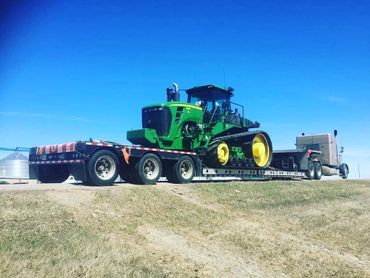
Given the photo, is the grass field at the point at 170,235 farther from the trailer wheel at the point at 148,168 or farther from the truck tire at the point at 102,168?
the truck tire at the point at 102,168

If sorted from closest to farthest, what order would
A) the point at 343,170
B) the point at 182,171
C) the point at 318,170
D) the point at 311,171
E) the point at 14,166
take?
the point at 182,171
the point at 311,171
the point at 318,170
the point at 343,170
the point at 14,166

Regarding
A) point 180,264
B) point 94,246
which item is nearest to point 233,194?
point 180,264

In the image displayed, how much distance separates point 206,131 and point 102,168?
549cm

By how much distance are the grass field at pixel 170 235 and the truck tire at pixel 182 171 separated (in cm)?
129

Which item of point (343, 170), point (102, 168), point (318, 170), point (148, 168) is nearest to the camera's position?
point (102, 168)

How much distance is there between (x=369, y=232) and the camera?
10664 millimetres

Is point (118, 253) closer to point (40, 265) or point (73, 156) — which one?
point (40, 265)

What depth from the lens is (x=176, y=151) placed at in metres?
14.0

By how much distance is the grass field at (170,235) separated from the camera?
20.1 ft

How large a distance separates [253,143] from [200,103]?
3.18 metres

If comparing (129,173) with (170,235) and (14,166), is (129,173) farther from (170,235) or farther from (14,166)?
(14,166)

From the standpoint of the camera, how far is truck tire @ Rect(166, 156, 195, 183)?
1387cm

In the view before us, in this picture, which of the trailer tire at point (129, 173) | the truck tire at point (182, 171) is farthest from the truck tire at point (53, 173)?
the truck tire at point (182, 171)

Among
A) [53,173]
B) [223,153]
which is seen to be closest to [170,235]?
[53,173]
